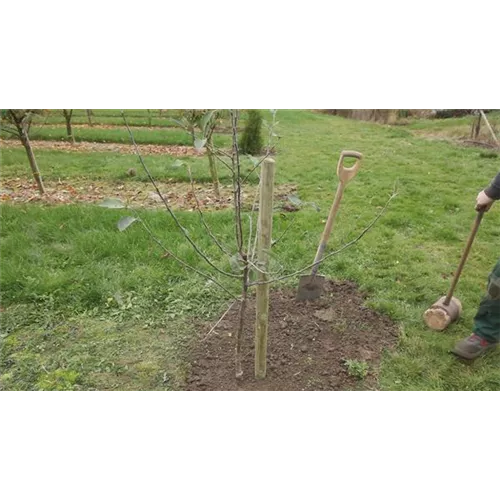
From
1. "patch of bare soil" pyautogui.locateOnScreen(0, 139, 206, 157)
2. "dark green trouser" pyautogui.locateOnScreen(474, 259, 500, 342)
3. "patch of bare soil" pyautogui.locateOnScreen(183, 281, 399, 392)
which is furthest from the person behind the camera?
"patch of bare soil" pyautogui.locateOnScreen(0, 139, 206, 157)

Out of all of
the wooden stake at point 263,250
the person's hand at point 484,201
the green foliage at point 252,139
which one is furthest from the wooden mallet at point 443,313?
the green foliage at point 252,139

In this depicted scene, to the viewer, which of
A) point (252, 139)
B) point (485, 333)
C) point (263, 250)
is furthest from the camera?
point (252, 139)

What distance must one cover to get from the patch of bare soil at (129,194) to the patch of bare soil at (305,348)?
6.38 ft

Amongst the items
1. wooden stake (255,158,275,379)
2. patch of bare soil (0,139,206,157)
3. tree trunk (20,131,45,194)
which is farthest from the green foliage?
wooden stake (255,158,275,379)

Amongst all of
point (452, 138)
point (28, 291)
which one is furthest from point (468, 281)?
point (452, 138)

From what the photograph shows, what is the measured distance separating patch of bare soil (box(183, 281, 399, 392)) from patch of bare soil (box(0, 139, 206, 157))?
16.1 ft

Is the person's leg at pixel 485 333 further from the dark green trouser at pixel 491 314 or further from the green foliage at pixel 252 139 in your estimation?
the green foliage at pixel 252 139

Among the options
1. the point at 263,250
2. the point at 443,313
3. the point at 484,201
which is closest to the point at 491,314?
the point at 443,313

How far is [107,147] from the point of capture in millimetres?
7895

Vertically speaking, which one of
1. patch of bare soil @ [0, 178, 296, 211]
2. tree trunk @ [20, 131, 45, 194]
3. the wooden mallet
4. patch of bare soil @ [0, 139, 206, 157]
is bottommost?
the wooden mallet

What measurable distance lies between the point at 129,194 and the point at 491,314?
423 cm

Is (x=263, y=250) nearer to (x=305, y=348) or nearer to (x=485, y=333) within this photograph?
(x=305, y=348)

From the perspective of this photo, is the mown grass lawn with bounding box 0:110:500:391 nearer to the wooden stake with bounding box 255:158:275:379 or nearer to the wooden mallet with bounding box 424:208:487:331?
the wooden mallet with bounding box 424:208:487:331

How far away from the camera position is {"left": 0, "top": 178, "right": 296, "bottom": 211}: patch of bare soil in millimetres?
4770
